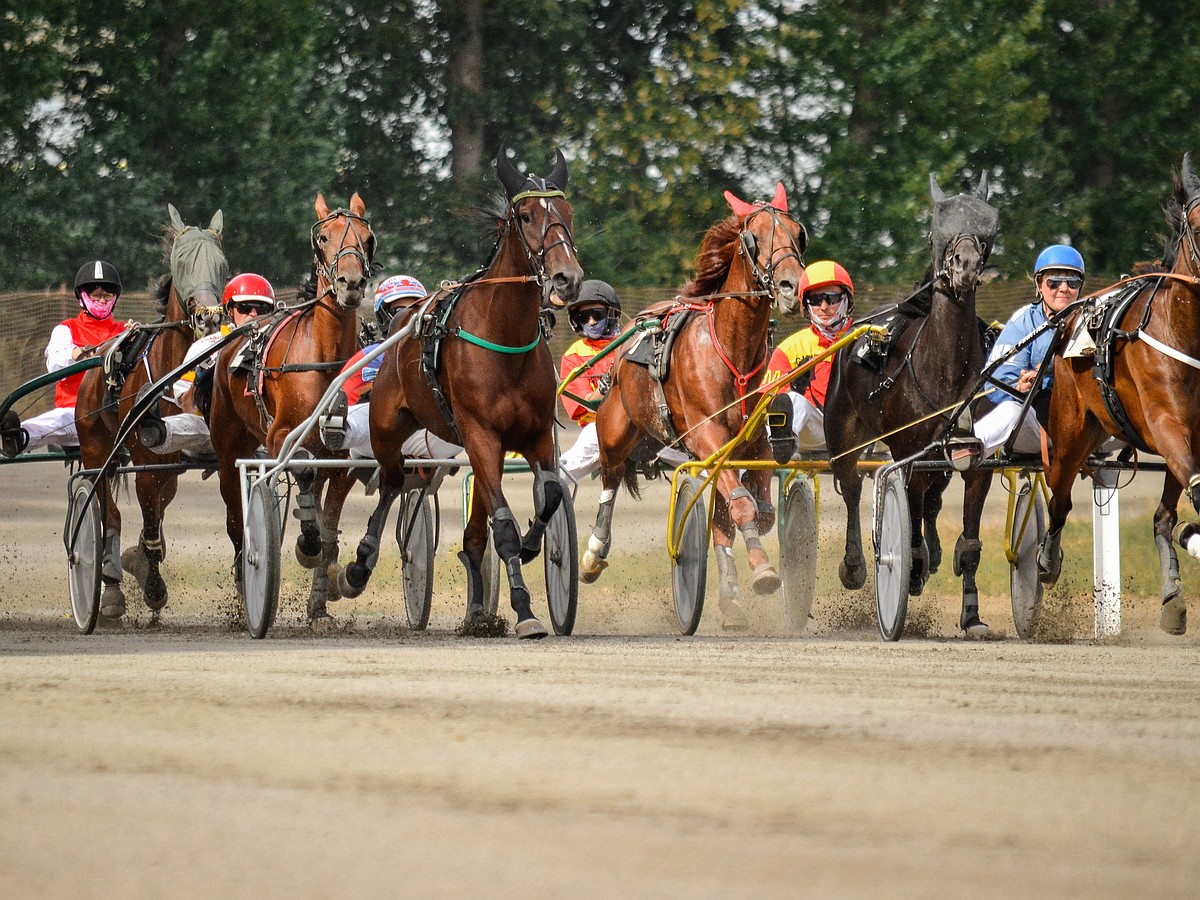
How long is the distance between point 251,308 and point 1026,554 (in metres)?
4.56

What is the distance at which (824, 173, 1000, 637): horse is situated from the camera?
9.12 meters

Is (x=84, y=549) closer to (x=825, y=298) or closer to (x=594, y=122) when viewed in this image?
(x=825, y=298)

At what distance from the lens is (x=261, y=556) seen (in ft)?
30.8

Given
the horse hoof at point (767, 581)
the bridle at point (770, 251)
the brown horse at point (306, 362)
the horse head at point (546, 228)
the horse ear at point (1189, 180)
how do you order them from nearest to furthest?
1. the horse ear at point (1189, 180)
2. the horse head at point (546, 228)
3. the horse hoof at point (767, 581)
4. the bridle at point (770, 251)
5. the brown horse at point (306, 362)

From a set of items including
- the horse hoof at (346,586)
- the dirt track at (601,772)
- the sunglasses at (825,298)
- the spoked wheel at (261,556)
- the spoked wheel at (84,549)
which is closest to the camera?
the dirt track at (601,772)

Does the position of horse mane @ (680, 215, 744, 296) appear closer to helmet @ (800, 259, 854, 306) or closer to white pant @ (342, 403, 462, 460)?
helmet @ (800, 259, 854, 306)

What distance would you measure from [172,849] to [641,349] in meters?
6.60

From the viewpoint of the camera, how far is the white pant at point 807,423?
1017 centimetres

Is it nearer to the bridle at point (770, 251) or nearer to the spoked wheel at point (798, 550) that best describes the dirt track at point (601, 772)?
the bridle at point (770, 251)

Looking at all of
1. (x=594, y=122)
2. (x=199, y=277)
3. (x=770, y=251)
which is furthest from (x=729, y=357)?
(x=594, y=122)

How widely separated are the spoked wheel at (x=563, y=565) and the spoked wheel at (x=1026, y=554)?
2.23 meters

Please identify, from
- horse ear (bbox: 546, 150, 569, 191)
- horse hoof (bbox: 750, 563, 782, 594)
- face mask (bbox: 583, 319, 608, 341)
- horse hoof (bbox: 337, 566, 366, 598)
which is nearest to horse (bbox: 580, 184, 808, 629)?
horse hoof (bbox: 750, 563, 782, 594)

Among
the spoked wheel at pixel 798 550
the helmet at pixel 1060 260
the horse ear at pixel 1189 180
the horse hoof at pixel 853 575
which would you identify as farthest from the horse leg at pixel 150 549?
the horse ear at pixel 1189 180

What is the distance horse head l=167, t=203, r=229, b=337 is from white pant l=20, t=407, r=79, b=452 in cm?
102
